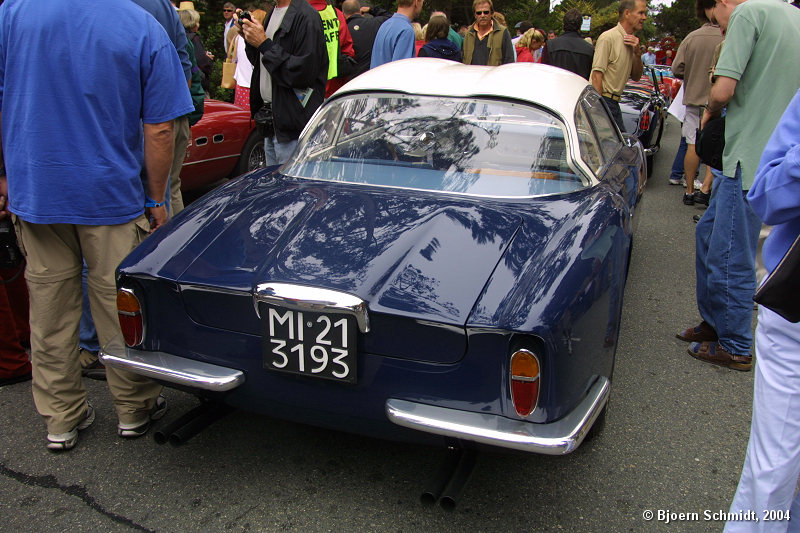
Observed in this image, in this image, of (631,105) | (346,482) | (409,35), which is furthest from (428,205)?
(631,105)

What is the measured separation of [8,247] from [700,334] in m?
3.74

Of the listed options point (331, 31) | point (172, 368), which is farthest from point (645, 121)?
point (172, 368)

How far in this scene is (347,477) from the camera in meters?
2.69

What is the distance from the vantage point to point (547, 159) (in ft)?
10.3

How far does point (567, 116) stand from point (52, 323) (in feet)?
8.24

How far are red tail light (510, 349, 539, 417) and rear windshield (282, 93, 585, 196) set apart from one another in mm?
1056

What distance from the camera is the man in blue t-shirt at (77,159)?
8.55ft

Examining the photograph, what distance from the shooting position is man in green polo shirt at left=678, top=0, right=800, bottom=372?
3.44m

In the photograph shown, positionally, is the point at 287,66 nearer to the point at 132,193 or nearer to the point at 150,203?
the point at 150,203

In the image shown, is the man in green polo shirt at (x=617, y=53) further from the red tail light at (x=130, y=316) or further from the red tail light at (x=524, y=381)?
the red tail light at (x=130, y=316)

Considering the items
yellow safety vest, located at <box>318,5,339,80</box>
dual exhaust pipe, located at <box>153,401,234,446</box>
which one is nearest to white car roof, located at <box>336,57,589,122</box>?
dual exhaust pipe, located at <box>153,401,234,446</box>

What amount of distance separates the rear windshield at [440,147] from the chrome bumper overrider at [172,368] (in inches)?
45.3

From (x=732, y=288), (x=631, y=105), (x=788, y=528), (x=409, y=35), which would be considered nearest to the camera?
(x=788, y=528)

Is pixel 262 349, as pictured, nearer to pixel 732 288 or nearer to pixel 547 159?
pixel 547 159
